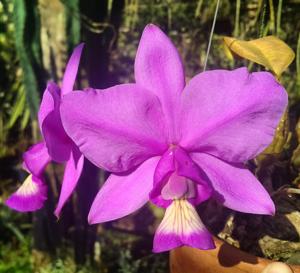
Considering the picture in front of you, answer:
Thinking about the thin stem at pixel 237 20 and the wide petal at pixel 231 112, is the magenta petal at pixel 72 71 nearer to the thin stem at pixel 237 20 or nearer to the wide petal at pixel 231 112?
the wide petal at pixel 231 112

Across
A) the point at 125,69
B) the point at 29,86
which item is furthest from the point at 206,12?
the point at 29,86

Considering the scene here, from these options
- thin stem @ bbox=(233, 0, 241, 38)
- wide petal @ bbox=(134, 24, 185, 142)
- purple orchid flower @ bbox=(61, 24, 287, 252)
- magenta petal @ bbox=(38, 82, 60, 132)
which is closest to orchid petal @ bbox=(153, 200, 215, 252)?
purple orchid flower @ bbox=(61, 24, 287, 252)

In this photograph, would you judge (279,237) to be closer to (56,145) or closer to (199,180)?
(199,180)

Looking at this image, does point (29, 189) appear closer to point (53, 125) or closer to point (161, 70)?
point (53, 125)

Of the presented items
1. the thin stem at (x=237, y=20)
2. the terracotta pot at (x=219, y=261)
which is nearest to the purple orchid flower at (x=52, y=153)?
the terracotta pot at (x=219, y=261)

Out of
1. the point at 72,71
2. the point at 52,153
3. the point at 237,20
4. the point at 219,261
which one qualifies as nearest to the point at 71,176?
the point at 52,153

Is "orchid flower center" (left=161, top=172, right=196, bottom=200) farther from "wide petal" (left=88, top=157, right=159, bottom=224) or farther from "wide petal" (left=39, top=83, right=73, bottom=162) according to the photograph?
"wide petal" (left=39, top=83, right=73, bottom=162)

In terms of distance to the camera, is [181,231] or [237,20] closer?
[181,231]
